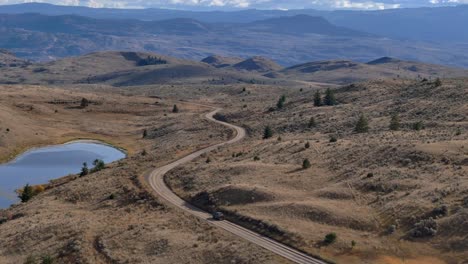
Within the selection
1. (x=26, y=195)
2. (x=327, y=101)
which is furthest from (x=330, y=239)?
(x=327, y=101)

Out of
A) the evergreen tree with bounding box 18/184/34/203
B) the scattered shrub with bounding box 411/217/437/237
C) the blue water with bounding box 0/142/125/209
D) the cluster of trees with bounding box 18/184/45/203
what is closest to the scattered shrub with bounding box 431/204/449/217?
the scattered shrub with bounding box 411/217/437/237

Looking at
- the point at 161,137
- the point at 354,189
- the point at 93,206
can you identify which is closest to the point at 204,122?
the point at 161,137

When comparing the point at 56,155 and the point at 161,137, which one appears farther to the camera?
the point at 161,137

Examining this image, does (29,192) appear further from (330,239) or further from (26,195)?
(330,239)

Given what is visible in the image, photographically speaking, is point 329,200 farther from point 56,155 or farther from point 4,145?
point 4,145

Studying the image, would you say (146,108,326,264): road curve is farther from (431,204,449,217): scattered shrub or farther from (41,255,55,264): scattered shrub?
(41,255,55,264): scattered shrub

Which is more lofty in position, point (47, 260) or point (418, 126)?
point (418, 126)

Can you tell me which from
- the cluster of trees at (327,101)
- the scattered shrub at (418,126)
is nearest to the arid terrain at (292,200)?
the scattered shrub at (418,126)

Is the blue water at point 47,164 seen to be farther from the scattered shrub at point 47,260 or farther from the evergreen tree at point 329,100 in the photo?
the evergreen tree at point 329,100
